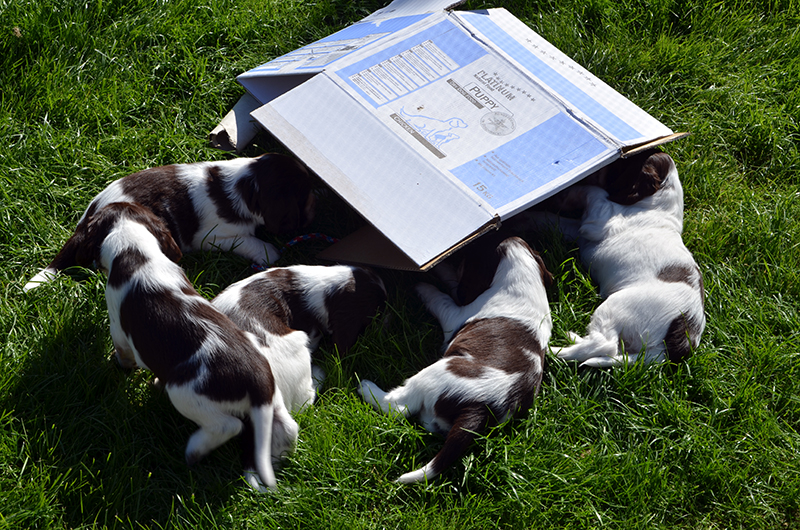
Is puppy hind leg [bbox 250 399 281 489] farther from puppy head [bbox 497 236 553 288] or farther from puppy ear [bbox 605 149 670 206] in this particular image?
puppy ear [bbox 605 149 670 206]

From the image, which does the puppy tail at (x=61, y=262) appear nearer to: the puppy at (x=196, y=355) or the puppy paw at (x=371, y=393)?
the puppy at (x=196, y=355)

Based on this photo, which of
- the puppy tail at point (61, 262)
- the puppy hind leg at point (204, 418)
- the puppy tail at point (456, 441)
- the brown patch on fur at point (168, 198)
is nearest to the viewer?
the puppy hind leg at point (204, 418)

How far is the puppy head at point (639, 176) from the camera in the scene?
4.02 m

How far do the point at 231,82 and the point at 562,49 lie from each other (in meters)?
2.41

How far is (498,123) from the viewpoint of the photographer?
12.8ft

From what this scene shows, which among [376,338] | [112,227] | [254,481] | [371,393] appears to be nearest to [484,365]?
[371,393]

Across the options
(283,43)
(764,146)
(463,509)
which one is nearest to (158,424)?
(463,509)

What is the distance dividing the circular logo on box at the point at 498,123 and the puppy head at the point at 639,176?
0.75 m

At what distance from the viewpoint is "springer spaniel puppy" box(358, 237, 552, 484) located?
309 centimetres

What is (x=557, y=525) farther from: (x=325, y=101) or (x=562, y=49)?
(x=562, y=49)

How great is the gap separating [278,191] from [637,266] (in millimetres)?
2033

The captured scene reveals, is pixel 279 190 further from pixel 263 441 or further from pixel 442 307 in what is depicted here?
pixel 263 441

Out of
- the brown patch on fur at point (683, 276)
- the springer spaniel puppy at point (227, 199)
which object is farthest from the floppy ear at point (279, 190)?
the brown patch on fur at point (683, 276)

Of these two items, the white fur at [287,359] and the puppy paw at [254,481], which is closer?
the puppy paw at [254,481]
